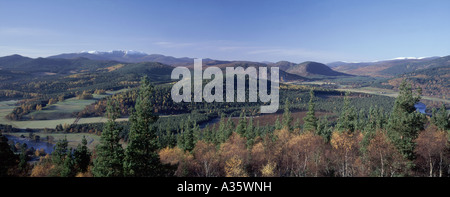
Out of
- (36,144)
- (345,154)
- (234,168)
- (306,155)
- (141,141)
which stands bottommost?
(36,144)

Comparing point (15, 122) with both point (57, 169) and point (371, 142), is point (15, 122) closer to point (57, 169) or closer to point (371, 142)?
point (57, 169)

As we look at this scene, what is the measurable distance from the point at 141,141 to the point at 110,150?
11.1 ft

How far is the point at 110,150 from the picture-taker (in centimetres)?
2333

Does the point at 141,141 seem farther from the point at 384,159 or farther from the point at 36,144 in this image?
the point at 36,144

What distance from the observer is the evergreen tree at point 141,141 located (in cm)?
2259

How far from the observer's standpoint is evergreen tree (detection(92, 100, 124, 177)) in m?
22.5

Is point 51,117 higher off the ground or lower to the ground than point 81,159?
lower

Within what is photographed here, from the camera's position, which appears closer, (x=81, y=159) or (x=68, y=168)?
(x=68, y=168)

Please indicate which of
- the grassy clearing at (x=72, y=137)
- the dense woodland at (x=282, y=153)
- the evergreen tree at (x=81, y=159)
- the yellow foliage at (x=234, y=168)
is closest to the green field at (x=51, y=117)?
the grassy clearing at (x=72, y=137)

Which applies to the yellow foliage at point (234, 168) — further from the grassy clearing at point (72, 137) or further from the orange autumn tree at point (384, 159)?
the grassy clearing at point (72, 137)

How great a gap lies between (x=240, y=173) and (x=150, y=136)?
63.1 ft

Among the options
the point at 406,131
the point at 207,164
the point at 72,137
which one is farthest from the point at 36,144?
the point at 406,131

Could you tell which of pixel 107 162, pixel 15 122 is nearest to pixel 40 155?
pixel 15 122

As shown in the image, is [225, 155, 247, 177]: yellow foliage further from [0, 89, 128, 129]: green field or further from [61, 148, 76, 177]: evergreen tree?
[0, 89, 128, 129]: green field
